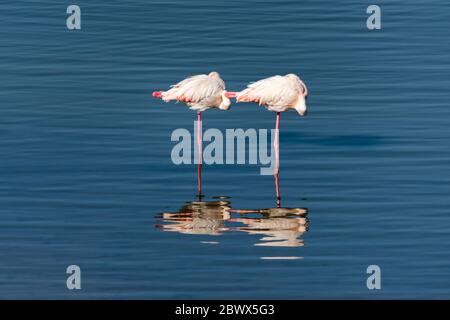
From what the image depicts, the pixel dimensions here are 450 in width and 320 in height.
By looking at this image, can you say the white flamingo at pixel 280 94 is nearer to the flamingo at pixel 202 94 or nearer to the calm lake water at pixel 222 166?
the flamingo at pixel 202 94

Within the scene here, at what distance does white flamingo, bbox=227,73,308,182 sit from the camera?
18.7m

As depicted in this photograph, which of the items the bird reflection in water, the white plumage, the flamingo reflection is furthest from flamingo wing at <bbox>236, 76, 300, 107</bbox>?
the flamingo reflection

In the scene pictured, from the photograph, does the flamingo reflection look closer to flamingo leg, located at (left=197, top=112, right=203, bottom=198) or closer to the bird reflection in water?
the bird reflection in water

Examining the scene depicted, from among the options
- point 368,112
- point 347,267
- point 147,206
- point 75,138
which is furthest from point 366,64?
point 347,267

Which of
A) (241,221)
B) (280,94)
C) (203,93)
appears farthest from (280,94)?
(241,221)

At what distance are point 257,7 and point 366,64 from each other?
497 cm

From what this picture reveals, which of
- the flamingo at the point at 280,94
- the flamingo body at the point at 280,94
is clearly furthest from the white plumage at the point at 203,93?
the flamingo body at the point at 280,94

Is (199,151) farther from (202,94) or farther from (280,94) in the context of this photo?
(280,94)

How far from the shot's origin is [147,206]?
16625 mm

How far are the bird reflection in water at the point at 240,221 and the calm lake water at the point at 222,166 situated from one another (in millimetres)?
33

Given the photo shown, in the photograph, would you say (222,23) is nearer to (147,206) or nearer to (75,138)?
(75,138)

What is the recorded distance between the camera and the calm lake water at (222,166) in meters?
14.4

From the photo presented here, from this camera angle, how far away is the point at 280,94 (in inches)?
737

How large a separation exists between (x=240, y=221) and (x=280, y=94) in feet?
10.2
